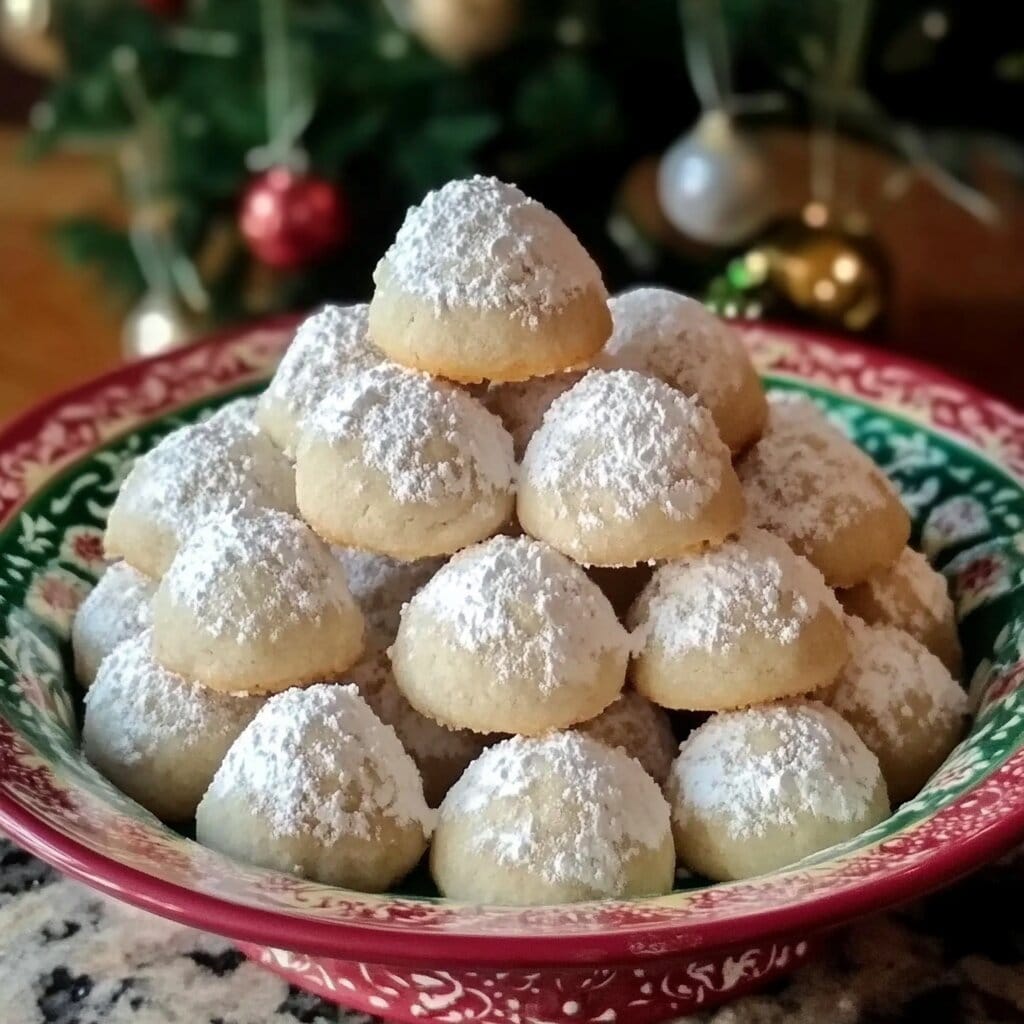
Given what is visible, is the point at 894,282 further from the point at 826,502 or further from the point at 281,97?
the point at 826,502

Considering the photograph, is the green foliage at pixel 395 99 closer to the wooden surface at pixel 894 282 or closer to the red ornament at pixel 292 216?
the red ornament at pixel 292 216

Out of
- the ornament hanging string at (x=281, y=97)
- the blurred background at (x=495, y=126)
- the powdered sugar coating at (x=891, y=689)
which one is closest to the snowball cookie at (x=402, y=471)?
the powdered sugar coating at (x=891, y=689)

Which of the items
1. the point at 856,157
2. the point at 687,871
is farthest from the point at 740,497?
the point at 856,157

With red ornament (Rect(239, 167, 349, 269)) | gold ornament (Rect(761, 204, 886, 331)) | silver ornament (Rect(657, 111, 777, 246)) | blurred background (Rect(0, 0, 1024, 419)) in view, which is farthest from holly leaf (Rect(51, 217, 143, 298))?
gold ornament (Rect(761, 204, 886, 331))

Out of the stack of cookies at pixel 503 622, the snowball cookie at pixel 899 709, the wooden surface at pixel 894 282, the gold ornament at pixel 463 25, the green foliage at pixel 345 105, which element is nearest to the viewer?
the stack of cookies at pixel 503 622

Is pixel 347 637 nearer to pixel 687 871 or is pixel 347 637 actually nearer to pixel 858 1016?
pixel 687 871

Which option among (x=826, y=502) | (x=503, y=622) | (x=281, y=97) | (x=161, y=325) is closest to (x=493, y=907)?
(x=503, y=622)
